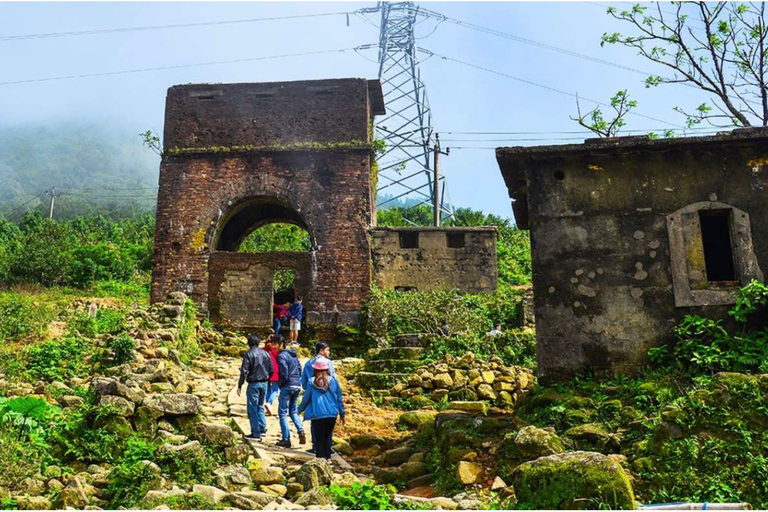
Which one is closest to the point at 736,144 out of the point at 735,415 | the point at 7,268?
the point at 735,415

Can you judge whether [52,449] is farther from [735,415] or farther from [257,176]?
[257,176]

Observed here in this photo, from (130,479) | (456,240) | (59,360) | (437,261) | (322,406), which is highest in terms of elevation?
(456,240)

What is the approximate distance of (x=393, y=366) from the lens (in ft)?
49.2

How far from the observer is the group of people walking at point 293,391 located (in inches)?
347

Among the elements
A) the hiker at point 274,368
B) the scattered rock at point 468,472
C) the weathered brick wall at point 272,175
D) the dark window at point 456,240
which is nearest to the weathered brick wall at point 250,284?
the weathered brick wall at point 272,175

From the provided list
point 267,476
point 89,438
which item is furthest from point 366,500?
point 89,438

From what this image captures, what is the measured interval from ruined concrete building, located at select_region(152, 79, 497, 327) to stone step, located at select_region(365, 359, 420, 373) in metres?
4.32

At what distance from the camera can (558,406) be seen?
8.57 metres

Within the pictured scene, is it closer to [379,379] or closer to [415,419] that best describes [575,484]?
[415,419]

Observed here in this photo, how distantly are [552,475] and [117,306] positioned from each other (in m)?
23.4

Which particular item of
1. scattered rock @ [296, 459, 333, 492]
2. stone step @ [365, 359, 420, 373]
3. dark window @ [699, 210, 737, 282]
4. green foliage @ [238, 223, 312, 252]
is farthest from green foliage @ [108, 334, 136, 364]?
green foliage @ [238, 223, 312, 252]

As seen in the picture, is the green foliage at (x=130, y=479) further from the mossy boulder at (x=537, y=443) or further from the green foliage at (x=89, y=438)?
the mossy boulder at (x=537, y=443)

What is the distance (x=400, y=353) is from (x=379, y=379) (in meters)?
1.66

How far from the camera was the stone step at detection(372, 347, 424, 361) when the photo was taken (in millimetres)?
15627
